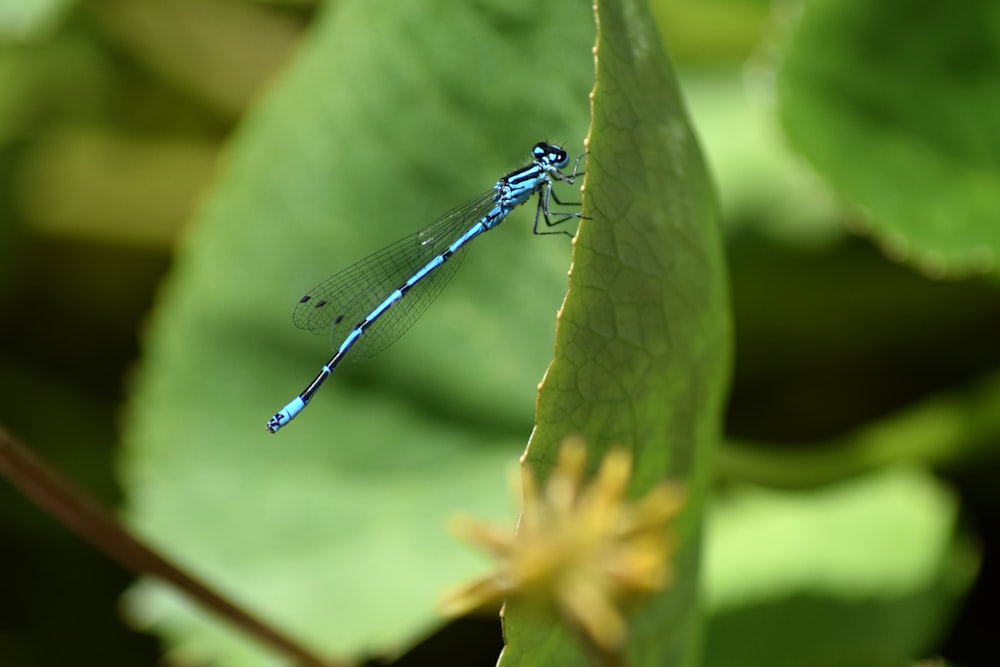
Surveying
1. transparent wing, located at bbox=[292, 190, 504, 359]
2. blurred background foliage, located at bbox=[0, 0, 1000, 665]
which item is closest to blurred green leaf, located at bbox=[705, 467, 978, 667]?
blurred background foliage, located at bbox=[0, 0, 1000, 665]

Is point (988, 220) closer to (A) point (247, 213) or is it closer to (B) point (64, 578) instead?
(A) point (247, 213)

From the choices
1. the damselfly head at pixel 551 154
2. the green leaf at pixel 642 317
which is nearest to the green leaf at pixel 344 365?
the damselfly head at pixel 551 154

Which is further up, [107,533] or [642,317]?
[642,317]

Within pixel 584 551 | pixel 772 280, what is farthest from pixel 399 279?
pixel 584 551

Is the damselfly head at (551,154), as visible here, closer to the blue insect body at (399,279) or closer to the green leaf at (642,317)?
the blue insect body at (399,279)

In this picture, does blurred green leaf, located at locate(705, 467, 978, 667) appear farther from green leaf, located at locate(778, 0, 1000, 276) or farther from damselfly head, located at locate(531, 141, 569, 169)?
damselfly head, located at locate(531, 141, 569, 169)

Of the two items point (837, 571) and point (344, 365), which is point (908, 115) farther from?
point (344, 365)
